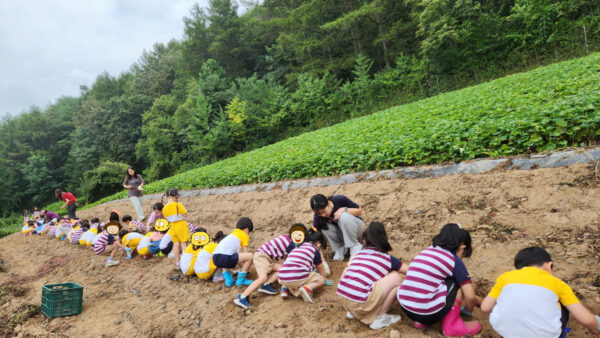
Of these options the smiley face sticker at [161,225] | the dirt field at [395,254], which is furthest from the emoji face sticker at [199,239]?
the smiley face sticker at [161,225]

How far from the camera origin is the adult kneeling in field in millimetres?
4109

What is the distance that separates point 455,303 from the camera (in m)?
2.65

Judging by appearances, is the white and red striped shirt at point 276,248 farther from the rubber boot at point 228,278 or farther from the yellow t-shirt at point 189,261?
the yellow t-shirt at point 189,261

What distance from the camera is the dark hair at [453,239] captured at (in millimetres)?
2598

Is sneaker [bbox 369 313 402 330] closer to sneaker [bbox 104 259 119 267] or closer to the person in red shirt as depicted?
sneaker [bbox 104 259 119 267]

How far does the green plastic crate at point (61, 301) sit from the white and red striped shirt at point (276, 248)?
2987mm

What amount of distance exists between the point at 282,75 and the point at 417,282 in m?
33.6

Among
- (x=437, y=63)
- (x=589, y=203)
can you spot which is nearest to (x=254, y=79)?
(x=437, y=63)

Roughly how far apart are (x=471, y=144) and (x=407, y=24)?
2249cm

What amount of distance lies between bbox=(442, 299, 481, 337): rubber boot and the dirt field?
0.14 meters

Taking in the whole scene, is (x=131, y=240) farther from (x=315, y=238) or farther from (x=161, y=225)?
(x=315, y=238)

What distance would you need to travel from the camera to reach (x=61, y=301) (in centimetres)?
464

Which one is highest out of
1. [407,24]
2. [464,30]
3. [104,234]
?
[407,24]

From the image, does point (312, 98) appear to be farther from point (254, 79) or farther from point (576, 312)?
point (576, 312)
